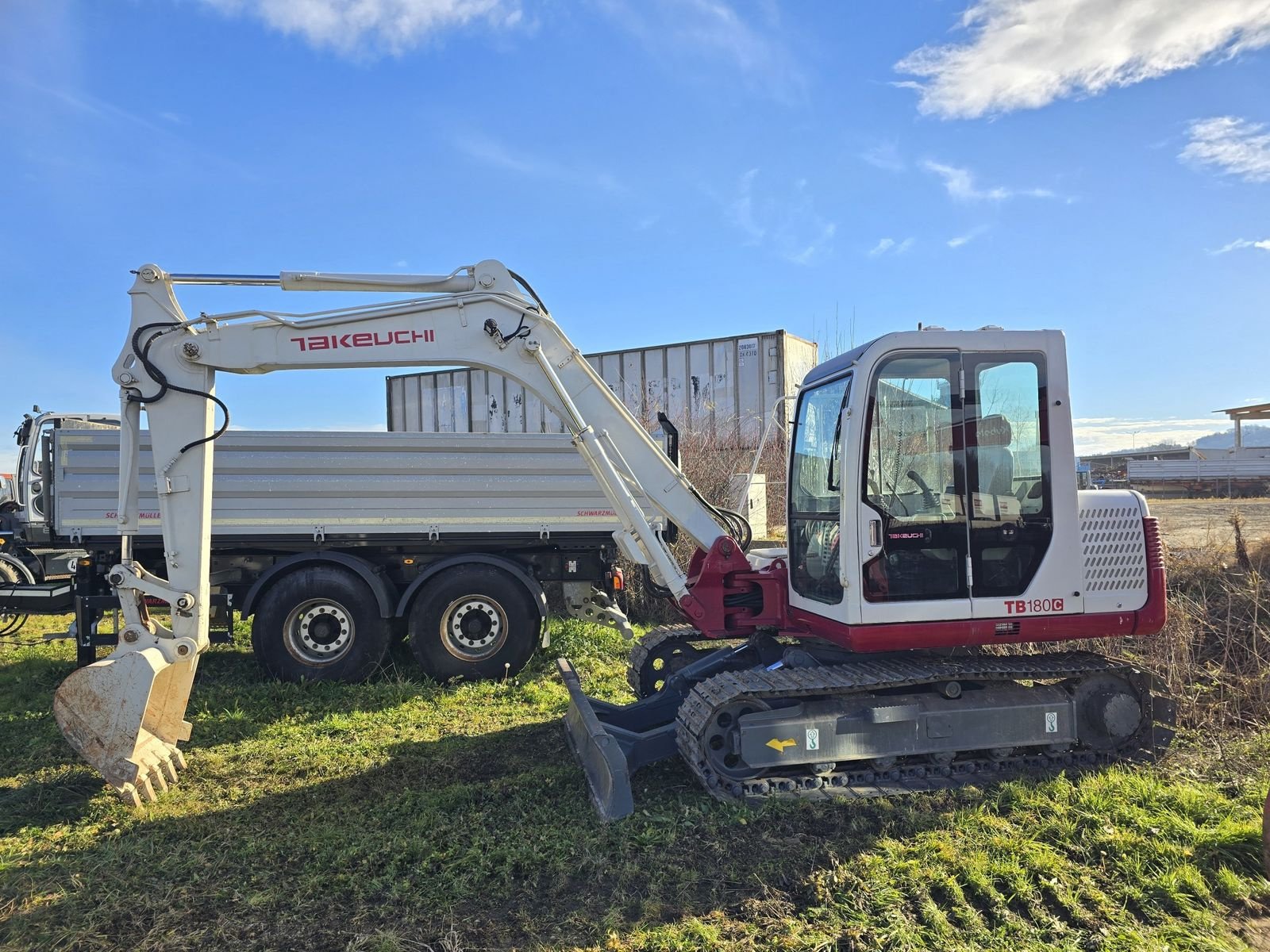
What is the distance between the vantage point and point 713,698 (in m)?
4.46

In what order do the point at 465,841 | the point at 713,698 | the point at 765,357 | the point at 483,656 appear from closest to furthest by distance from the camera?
the point at 465,841, the point at 713,698, the point at 483,656, the point at 765,357

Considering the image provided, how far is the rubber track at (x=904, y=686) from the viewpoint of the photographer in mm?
4449

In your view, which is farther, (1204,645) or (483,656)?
(483,656)

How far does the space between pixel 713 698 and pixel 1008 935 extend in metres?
1.70

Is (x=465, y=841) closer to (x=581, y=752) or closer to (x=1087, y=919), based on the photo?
(x=581, y=752)

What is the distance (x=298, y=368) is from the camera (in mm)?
5270

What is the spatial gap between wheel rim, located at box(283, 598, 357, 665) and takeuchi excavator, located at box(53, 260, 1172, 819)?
1.99 m

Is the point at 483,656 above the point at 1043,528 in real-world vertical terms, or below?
below

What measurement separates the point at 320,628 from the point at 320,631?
0.11 ft

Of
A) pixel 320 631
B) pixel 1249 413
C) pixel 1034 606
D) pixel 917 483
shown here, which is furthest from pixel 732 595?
pixel 1249 413

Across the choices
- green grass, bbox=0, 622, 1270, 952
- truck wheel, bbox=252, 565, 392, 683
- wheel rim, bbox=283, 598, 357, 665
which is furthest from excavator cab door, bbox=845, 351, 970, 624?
wheel rim, bbox=283, 598, 357, 665

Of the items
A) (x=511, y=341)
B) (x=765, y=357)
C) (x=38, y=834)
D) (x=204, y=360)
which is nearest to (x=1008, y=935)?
(x=511, y=341)

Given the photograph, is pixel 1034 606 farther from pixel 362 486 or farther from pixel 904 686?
pixel 362 486

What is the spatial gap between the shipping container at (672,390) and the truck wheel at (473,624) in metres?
4.99
